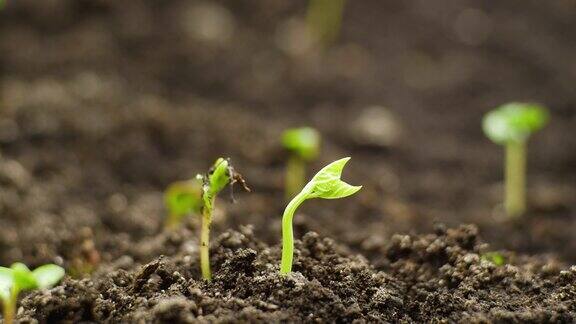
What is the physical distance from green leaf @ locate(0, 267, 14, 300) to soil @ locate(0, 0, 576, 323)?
0.11 meters

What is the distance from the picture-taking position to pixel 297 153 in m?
2.24

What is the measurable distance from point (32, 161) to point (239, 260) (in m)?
1.29

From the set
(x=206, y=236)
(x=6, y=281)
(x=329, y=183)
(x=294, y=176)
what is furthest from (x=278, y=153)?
(x=6, y=281)

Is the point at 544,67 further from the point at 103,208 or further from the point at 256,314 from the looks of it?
the point at 256,314

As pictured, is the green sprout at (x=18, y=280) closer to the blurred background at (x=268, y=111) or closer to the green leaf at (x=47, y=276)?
the green leaf at (x=47, y=276)

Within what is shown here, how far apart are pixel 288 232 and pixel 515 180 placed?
1.54 metres

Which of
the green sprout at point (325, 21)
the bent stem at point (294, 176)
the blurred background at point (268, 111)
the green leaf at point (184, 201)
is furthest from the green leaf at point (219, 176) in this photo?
the green sprout at point (325, 21)

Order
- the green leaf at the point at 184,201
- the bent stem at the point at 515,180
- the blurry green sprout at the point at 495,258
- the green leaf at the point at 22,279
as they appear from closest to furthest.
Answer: the green leaf at the point at 22,279 → the blurry green sprout at the point at 495,258 → the green leaf at the point at 184,201 → the bent stem at the point at 515,180

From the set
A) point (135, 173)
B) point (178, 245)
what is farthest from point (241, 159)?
point (178, 245)

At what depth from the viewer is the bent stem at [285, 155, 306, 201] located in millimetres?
2357

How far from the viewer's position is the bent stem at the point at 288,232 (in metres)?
1.23

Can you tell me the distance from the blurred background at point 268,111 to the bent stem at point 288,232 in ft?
1.23

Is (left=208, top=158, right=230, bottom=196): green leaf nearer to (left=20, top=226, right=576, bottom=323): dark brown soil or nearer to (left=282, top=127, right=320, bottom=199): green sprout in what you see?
(left=20, top=226, right=576, bottom=323): dark brown soil

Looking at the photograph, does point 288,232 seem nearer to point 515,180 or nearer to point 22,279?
point 22,279
